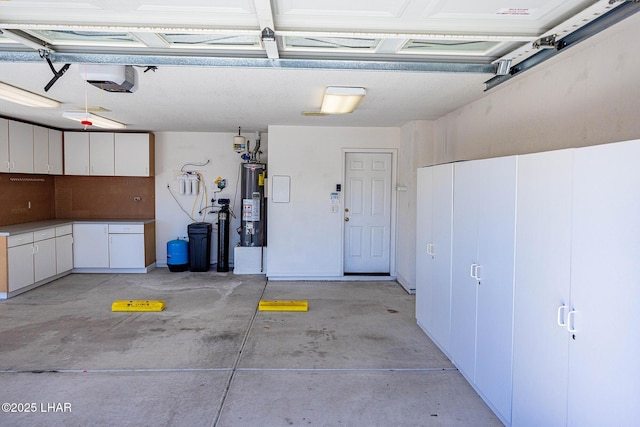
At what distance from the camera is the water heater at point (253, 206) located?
22.7ft

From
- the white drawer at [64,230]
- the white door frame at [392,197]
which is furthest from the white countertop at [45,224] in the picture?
the white door frame at [392,197]

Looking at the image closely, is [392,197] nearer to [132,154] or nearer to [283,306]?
[283,306]

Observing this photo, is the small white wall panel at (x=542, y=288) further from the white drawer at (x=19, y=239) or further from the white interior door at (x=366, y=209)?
the white drawer at (x=19, y=239)

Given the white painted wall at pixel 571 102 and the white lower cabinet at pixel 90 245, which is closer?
the white painted wall at pixel 571 102

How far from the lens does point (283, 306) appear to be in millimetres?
5094

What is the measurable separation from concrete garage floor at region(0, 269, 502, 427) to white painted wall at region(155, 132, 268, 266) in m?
2.16

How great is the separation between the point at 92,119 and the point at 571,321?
497cm

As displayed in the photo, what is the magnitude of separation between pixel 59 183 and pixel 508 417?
26.2ft

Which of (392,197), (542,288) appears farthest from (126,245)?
(542,288)

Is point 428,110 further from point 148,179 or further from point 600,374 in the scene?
point 148,179

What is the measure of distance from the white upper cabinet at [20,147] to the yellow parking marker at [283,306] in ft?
14.3

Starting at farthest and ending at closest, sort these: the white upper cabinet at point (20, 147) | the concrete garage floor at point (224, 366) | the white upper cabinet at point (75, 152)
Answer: the white upper cabinet at point (75, 152)
the white upper cabinet at point (20, 147)
the concrete garage floor at point (224, 366)

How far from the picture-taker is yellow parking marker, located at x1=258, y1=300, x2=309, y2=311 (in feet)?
16.6

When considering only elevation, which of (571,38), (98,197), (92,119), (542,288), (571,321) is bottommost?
(571,321)
